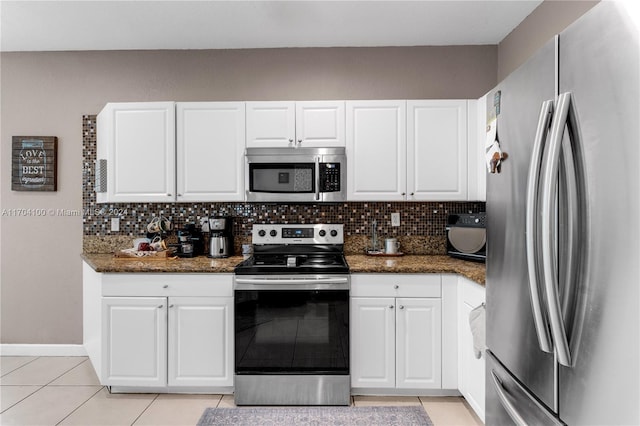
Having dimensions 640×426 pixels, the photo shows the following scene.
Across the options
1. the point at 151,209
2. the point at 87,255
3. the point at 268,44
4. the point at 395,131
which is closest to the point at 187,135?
the point at 151,209

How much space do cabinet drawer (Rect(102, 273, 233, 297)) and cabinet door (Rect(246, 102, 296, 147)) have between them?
3.32 feet

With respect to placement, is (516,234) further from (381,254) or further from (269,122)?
(269,122)

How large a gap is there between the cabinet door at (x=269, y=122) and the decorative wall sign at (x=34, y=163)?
1776mm

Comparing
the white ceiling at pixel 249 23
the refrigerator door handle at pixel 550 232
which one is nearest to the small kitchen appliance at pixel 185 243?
the white ceiling at pixel 249 23

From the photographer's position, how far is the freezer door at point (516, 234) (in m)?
1.02

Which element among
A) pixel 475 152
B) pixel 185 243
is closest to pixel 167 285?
pixel 185 243

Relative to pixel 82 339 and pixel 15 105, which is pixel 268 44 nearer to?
pixel 15 105

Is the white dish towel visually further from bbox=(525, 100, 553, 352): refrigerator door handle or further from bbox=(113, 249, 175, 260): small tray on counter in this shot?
bbox=(113, 249, 175, 260): small tray on counter

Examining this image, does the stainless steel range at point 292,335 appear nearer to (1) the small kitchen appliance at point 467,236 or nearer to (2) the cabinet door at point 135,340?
(2) the cabinet door at point 135,340

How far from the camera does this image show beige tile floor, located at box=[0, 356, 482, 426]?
2264mm

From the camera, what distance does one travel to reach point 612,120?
78 centimetres

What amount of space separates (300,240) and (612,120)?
7.86ft

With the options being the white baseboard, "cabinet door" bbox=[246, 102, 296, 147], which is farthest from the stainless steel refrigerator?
the white baseboard

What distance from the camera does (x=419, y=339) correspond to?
2.43 m
